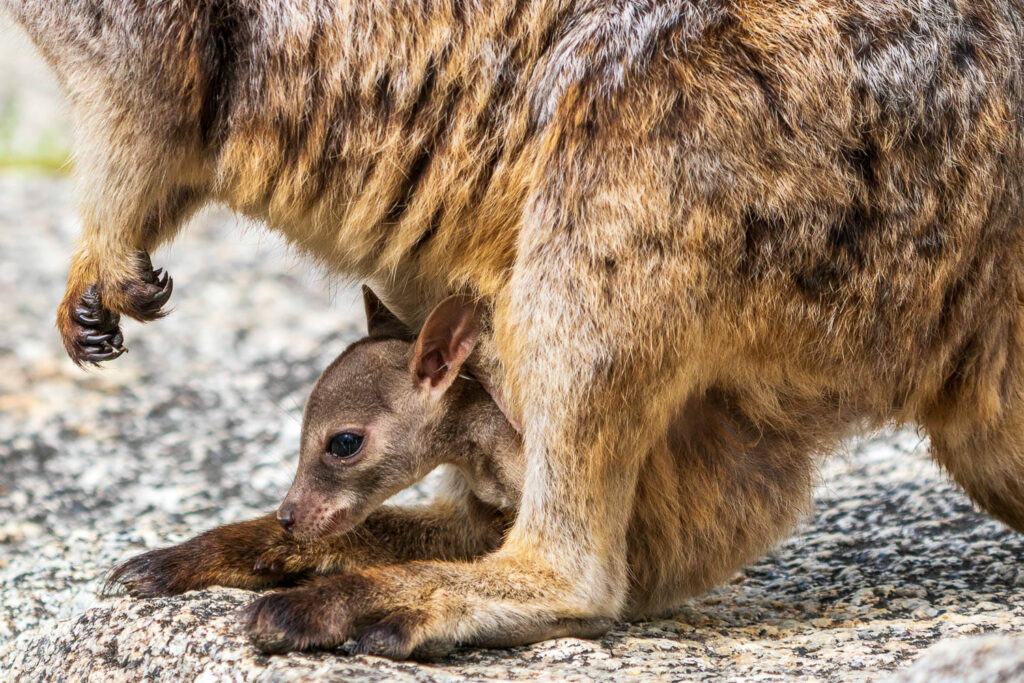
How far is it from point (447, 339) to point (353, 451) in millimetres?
502

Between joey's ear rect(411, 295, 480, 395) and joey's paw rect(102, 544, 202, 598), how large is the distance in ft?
3.33

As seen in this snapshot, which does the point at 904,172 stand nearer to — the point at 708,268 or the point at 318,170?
the point at 708,268

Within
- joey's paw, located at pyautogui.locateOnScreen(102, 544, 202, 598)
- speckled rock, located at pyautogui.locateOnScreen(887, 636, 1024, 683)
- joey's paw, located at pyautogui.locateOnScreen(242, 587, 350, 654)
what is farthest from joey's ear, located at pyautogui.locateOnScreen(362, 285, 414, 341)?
speckled rock, located at pyautogui.locateOnScreen(887, 636, 1024, 683)

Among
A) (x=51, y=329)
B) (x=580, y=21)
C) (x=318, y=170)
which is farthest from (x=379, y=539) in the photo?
(x=51, y=329)

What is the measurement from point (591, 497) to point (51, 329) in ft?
19.1

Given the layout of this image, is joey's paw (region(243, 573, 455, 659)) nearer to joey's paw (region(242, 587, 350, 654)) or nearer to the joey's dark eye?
joey's paw (region(242, 587, 350, 654))

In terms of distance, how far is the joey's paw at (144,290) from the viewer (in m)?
4.63

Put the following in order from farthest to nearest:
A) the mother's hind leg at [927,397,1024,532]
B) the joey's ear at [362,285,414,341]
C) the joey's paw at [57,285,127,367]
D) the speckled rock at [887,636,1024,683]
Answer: the joey's ear at [362,285,414,341]
the joey's paw at [57,285,127,367]
the mother's hind leg at [927,397,1024,532]
the speckled rock at [887,636,1024,683]

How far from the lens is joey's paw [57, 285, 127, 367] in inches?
187

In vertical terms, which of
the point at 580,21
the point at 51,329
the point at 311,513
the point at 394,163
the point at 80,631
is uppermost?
the point at 580,21

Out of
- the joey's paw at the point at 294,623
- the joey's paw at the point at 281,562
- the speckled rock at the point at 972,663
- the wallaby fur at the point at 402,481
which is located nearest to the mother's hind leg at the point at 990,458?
the wallaby fur at the point at 402,481

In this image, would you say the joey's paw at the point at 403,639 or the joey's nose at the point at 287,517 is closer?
the joey's paw at the point at 403,639

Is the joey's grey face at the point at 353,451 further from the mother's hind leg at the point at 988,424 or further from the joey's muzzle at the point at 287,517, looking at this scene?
the mother's hind leg at the point at 988,424

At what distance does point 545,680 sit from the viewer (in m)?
3.49
